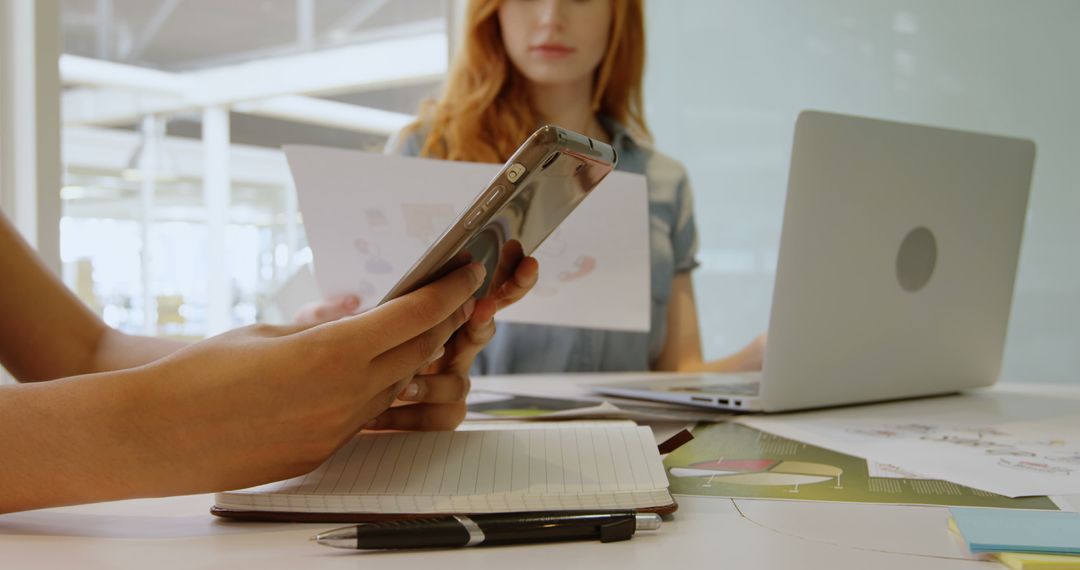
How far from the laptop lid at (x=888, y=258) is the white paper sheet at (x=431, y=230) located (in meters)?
0.23

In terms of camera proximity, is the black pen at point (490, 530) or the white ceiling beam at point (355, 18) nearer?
the black pen at point (490, 530)

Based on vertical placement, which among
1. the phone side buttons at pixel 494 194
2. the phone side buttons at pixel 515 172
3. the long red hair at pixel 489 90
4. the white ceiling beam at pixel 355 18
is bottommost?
the phone side buttons at pixel 494 194

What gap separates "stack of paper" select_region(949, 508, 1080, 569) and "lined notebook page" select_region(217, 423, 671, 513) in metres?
0.15

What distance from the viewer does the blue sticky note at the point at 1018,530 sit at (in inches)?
16.3

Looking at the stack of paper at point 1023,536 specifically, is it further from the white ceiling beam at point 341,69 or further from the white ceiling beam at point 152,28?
the white ceiling beam at point 341,69

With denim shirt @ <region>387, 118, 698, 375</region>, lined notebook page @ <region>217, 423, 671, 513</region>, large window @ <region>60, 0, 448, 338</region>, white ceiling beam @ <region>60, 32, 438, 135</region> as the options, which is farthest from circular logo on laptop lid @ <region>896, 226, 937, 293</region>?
white ceiling beam @ <region>60, 32, 438, 135</region>

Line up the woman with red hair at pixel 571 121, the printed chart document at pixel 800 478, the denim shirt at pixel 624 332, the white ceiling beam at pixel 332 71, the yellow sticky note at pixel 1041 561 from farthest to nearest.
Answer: the white ceiling beam at pixel 332 71 < the denim shirt at pixel 624 332 < the woman with red hair at pixel 571 121 < the printed chart document at pixel 800 478 < the yellow sticky note at pixel 1041 561

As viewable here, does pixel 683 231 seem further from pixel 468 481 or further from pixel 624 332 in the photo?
pixel 468 481

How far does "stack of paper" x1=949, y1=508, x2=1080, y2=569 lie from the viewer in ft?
1.33

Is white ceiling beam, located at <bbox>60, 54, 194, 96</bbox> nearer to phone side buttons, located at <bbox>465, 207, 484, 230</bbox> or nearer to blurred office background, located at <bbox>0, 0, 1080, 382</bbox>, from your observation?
blurred office background, located at <bbox>0, 0, 1080, 382</bbox>

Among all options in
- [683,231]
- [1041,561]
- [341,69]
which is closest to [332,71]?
[341,69]

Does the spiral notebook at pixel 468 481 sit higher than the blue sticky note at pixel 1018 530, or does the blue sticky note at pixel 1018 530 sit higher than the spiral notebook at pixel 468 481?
the blue sticky note at pixel 1018 530

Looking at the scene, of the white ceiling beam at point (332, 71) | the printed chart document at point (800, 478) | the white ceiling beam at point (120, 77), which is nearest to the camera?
the printed chart document at point (800, 478)

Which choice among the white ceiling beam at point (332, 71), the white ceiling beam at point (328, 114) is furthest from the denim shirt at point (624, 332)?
the white ceiling beam at point (328, 114)
